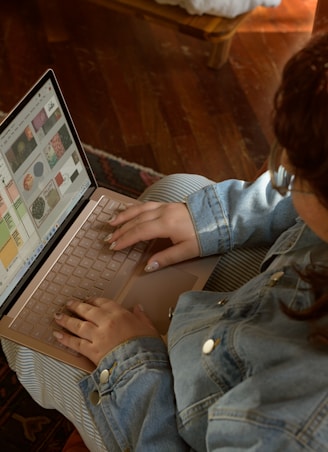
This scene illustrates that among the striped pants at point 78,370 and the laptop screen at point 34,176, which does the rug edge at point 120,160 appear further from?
the laptop screen at point 34,176

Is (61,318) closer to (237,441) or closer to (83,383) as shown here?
(83,383)

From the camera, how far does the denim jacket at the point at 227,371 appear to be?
0.65m

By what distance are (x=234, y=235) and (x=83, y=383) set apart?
14.4 inches

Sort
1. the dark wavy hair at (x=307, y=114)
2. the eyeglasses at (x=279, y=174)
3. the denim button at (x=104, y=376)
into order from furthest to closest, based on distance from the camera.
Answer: the denim button at (x=104, y=376)
the eyeglasses at (x=279, y=174)
the dark wavy hair at (x=307, y=114)

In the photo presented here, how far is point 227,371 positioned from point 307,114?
36 centimetres

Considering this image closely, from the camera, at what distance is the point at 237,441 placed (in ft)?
2.23

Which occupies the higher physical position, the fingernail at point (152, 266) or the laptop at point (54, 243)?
the laptop at point (54, 243)

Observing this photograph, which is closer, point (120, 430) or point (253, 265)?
point (120, 430)

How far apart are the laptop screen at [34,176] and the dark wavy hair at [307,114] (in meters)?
0.43

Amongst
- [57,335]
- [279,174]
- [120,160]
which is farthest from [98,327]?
[120,160]

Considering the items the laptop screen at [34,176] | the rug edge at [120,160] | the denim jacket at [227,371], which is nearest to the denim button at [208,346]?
the denim jacket at [227,371]

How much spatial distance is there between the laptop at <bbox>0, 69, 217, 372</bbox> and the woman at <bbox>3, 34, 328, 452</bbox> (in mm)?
33

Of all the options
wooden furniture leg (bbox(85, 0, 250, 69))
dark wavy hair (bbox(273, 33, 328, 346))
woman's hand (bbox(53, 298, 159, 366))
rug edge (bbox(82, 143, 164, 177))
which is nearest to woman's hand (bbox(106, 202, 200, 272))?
woman's hand (bbox(53, 298, 159, 366))

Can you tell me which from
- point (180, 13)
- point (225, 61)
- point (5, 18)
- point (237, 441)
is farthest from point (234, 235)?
point (5, 18)
